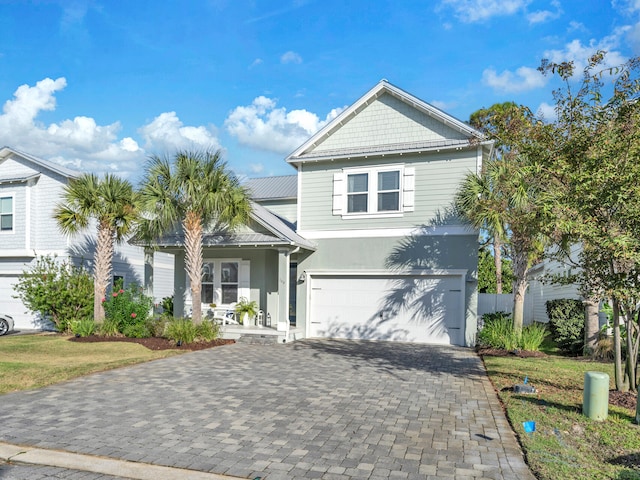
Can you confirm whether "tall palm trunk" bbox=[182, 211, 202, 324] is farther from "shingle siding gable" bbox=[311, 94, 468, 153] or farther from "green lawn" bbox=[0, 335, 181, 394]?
"shingle siding gable" bbox=[311, 94, 468, 153]

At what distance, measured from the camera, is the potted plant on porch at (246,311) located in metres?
15.8

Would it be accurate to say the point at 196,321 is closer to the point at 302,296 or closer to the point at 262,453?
the point at 302,296

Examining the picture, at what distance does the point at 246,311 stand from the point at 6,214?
1161 cm

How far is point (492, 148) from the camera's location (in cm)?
1438

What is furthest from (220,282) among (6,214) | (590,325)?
(590,325)

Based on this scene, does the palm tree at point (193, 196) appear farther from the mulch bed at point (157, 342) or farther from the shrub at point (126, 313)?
the shrub at point (126, 313)

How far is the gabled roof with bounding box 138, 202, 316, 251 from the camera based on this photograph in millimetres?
14523

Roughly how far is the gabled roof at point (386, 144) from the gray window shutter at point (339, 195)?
74cm

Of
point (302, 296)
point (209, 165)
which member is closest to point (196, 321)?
point (302, 296)

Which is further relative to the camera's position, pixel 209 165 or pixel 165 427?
pixel 209 165

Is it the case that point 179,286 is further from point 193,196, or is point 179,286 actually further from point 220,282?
point 193,196

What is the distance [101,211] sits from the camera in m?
15.4

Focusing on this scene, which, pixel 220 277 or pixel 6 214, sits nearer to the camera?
pixel 220 277

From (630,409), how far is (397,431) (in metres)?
3.74
